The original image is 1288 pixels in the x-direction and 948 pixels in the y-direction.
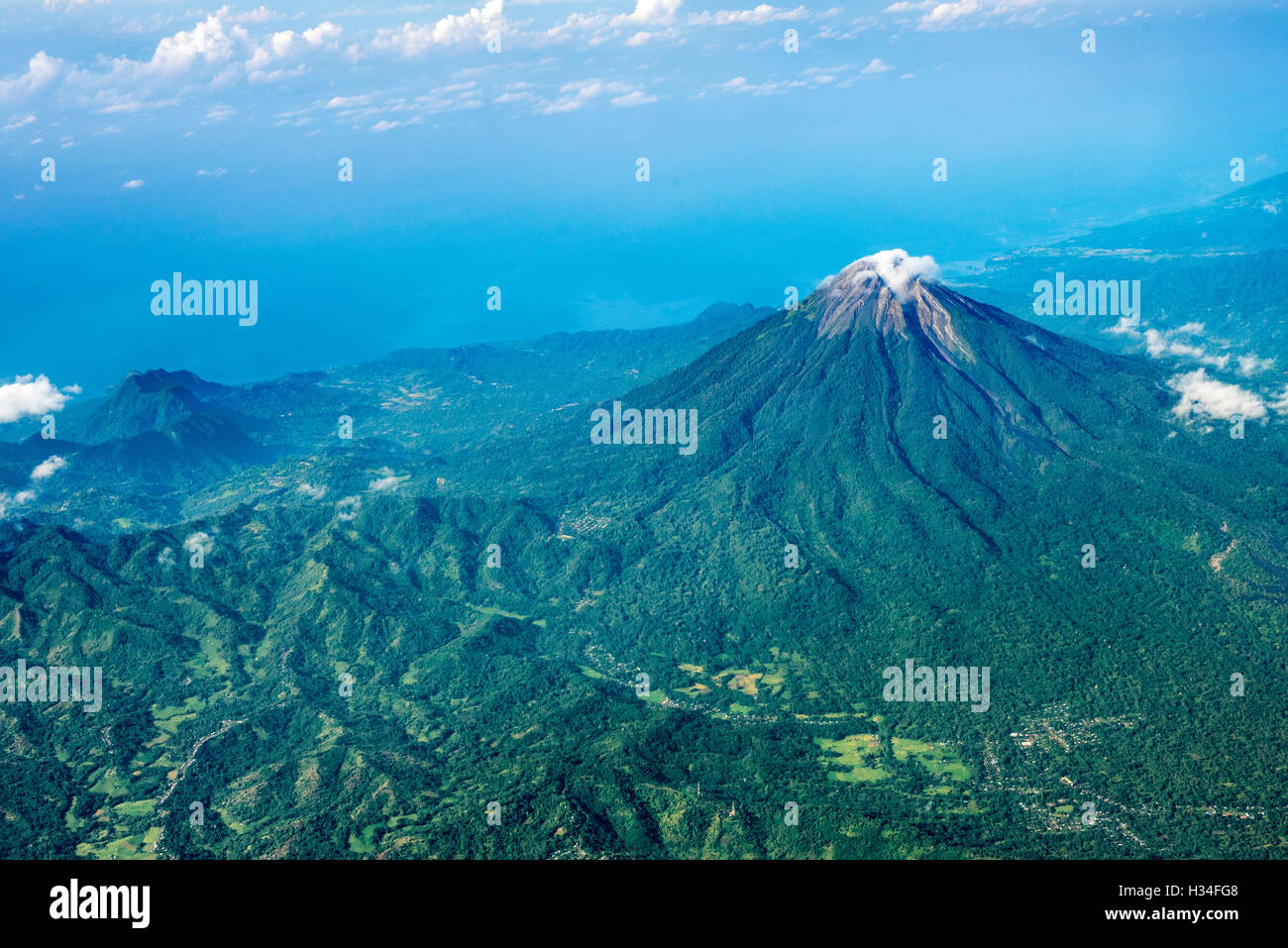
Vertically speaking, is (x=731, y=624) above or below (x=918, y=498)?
below

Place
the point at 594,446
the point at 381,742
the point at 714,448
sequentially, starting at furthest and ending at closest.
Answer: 1. the point at 594,446
2. the point at 714,448
3. the point at 381,742

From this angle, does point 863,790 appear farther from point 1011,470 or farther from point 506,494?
point 506,494

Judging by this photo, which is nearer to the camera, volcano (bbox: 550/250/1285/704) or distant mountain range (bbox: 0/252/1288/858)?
distant mountain range (bbox: 0/252/1288/858)

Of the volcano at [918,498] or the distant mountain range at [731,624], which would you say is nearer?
the distant mountain range at [731,624]

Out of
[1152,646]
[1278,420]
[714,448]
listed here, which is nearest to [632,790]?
[1152,646]

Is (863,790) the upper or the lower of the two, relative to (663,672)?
lower

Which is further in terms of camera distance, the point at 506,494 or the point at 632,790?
the point at 506,494

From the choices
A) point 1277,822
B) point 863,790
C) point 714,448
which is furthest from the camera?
point 714,448

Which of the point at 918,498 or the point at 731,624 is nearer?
the point at 731,624
